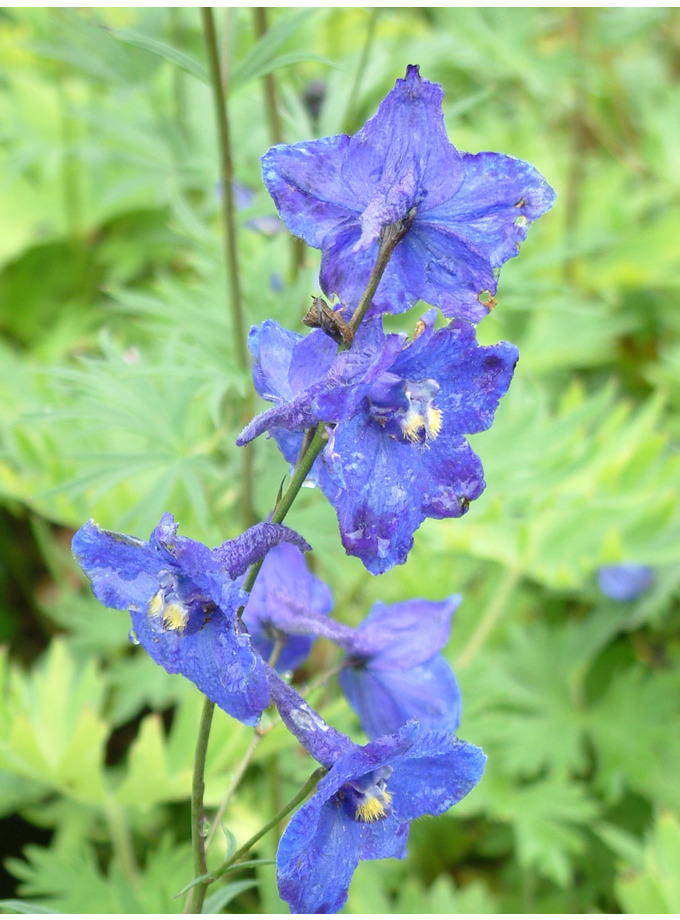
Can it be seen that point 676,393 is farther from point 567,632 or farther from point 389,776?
point 389,776

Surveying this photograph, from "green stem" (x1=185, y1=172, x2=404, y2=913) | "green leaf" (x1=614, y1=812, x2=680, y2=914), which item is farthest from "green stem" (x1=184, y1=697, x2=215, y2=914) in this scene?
"green leaf" (x1=614, y1=812, x2=680, y2=914)

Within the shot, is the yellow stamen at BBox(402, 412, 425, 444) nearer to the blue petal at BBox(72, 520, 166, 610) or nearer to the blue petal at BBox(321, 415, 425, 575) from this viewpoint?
the blue petal at BBox(321, 415, 425, 575)

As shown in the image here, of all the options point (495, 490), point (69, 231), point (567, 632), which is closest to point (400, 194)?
point (495, 490)

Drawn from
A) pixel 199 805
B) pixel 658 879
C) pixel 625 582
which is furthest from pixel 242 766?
pixel 625 582

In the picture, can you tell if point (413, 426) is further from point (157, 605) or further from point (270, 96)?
point (270, 96)

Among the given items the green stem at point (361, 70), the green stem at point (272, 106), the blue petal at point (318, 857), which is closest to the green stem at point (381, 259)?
the blue petal at point (318, 857)

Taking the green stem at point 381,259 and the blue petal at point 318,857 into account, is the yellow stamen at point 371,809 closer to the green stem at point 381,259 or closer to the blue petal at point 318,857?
A: the blue petal at point 318,857

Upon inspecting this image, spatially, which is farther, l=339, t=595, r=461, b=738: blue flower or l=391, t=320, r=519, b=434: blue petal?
l=339, t=595, r=461, b=738: blue flower
